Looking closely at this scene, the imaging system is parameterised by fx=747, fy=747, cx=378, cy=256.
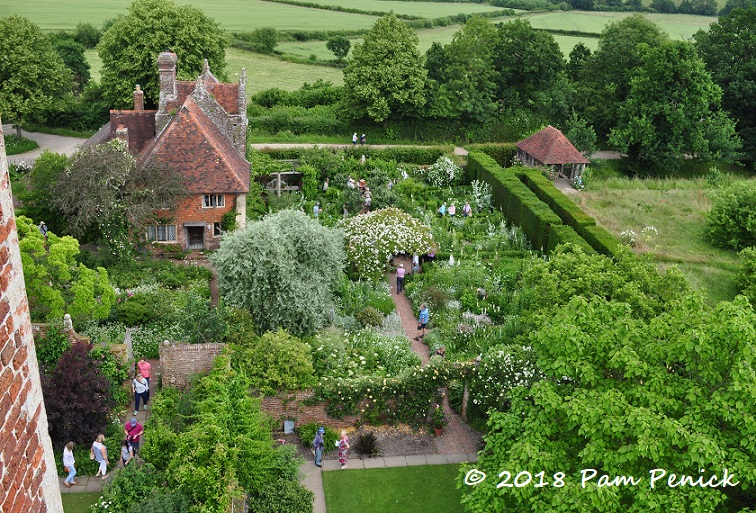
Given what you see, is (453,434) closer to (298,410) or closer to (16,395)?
(298,410)

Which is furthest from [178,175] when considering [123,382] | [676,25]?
[676,25]

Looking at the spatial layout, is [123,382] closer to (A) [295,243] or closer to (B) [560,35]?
(A) [295,243]

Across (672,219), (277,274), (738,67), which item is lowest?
(672,219)

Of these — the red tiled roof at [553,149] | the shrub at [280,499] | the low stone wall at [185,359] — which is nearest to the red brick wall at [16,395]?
the shrub at [280,499]

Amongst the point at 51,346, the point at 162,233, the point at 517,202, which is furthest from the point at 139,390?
the point at 517,202

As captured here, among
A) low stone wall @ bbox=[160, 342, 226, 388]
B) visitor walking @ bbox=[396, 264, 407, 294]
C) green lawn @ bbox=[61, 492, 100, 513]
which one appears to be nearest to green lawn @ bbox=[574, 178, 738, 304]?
visitor walking @ bbox=[396, 264, 407, 294]
